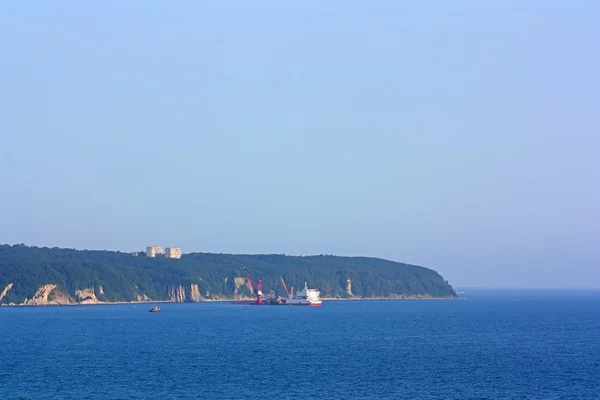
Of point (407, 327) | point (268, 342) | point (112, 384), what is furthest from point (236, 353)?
point (407, 327)

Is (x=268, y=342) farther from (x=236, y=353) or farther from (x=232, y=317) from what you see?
(x=232, y=317)

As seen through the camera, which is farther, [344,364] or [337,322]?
[337,322]

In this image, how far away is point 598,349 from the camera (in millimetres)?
117375

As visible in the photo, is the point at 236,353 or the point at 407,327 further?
the point at 407,327

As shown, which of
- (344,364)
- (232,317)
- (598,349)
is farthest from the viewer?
(232,317)

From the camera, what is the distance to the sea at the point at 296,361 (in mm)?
79062

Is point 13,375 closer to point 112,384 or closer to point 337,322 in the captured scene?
point 112,384

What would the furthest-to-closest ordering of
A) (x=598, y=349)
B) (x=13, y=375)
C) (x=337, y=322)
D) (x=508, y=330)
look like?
(x=337, y=322) → (x=508, y=330) → (x=598, y=349) → (x=13, y=375)

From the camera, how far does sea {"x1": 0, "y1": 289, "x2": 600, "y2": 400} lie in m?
79.1

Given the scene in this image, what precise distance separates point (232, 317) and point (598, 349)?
302 feet

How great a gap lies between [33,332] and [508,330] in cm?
7387

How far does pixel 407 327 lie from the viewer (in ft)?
526

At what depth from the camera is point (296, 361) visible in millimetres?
101000

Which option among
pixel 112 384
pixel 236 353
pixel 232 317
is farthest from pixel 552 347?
pixel 232 317
